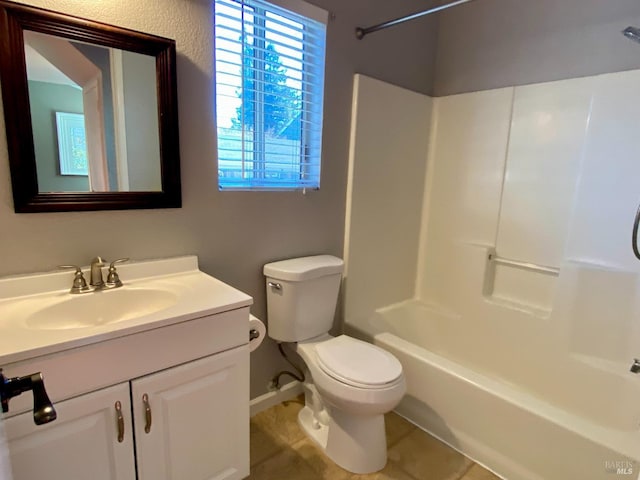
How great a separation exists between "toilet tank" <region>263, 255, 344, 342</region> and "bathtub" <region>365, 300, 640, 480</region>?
0.41 meters

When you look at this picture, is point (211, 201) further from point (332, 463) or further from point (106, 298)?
point (332, 463)

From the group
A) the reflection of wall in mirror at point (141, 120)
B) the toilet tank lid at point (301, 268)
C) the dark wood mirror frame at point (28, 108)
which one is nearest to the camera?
the dark wood mirror frame at point (28, 108)

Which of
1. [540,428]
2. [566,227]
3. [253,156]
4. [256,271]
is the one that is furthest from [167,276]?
[566,227]

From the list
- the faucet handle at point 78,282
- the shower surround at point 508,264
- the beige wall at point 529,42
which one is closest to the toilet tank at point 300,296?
the shower surround at point 508,264

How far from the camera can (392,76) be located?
2.15 metres

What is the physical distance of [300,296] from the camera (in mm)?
1716

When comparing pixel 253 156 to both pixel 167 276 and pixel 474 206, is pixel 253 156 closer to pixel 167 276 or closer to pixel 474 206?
pixel 167 276

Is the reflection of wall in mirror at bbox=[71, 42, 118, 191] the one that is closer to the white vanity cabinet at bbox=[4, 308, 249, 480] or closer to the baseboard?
the white vanity cabinet at bbox=[4, 308, 249, 480]

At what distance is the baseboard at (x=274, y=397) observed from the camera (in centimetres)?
190

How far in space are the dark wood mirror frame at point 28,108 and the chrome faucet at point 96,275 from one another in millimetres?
194

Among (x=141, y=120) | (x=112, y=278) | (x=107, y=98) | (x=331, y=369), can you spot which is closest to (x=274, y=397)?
(x=331, y=369)

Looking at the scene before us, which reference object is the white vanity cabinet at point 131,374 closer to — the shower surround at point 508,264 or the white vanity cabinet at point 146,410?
the white vanity cabinet at point 146,410

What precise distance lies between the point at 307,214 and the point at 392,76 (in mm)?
998

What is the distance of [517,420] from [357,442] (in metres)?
0.66
